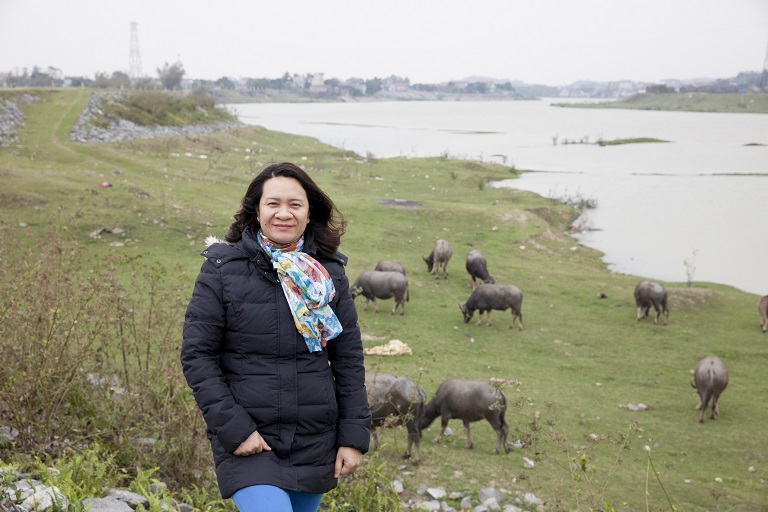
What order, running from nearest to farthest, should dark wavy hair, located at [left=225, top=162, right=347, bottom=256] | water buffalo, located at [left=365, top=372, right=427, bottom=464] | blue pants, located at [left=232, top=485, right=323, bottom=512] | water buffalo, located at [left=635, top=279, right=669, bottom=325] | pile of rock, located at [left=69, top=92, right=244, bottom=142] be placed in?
blue pants, located at [left=232, top=485, right=323, bottom=512] < dark wavy hair, located at [left=225, top=162, right=347, bottom=256] < water buffalo, located at [left=365, top=372, right=427, bottom=464] < water buffalo, located at [left=635, top=279, right=669, bottom=325] < pile of rock, located at [left=69, top=92, right=244, bottom=142]

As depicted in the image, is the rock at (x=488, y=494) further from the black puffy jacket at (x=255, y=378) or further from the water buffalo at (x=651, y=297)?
→ the water buffalo at (x=651, y=297)

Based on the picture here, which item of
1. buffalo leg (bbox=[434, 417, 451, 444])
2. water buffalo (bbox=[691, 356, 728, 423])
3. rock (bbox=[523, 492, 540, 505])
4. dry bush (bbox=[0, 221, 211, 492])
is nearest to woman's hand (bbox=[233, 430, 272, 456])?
dry bush (bbox=[0, 221, 211, 492])

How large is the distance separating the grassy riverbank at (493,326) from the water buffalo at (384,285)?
0.52 m

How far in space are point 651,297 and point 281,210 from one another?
49.8 ft

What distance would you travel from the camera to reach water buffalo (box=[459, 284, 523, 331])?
51.9 feet

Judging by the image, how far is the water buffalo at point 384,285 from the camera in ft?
51.2

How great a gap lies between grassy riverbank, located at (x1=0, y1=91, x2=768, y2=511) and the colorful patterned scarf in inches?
66.5

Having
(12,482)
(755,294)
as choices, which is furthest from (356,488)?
(755,294)

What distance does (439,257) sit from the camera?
19.3 meters

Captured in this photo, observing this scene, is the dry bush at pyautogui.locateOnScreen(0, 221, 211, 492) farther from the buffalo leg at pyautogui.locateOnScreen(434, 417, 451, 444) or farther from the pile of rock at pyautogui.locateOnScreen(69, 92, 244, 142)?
the pile of rock at pyautogui.locateOnScreen(69, 92, 244, 142)

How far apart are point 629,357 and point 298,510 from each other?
12.6 metres

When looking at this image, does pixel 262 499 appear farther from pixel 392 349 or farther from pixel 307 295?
pixel 392 349

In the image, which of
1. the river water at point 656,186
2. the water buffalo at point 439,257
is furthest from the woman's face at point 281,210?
the river water at point 656,186

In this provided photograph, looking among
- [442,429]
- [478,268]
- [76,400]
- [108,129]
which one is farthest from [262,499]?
[108,129]
